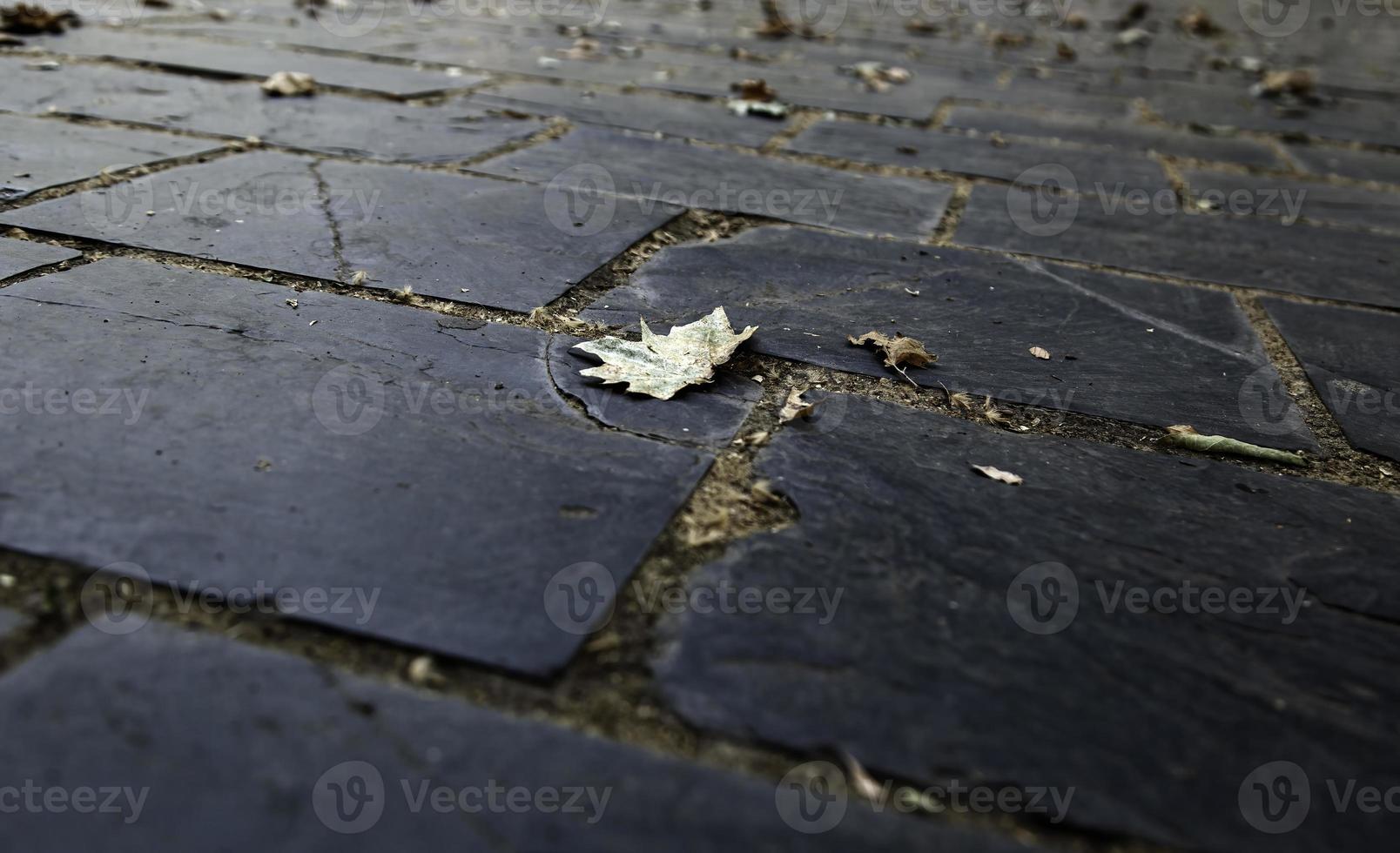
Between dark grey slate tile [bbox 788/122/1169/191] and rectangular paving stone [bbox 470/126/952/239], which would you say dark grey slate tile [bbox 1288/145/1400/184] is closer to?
dark grey slate tile [bbox 788/122/1169/191]

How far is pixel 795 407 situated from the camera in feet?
5.28

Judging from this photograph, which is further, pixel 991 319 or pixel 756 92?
pixel 756 92

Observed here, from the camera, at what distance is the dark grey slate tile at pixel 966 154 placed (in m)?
3.07

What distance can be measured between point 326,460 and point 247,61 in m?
3.05

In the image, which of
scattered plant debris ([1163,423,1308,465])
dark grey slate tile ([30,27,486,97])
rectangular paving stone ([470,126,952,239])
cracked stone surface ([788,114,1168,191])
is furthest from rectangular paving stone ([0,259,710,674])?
dark grey slate tile ([30,27,486,97])

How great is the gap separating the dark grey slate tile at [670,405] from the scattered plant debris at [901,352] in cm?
28

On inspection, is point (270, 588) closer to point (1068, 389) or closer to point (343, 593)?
point (343, 593)

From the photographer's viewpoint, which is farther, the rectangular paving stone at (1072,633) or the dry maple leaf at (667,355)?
the dry maple leaf at (667,355)

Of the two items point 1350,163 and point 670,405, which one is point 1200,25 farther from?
point 670,405

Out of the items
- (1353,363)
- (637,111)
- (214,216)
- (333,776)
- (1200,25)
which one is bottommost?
(333,776)

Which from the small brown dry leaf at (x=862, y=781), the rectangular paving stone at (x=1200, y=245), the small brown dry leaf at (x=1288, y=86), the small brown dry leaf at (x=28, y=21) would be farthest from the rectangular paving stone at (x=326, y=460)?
the small brown dry leaf at (x=1288, y=86)

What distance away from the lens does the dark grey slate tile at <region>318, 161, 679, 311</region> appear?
1.98 metres

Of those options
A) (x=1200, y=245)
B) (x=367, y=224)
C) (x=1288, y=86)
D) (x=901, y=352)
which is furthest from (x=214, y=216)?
(x=1288, y=86)

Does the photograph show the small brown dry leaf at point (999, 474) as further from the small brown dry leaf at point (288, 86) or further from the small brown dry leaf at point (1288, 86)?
the small brown dry leaf at point (1288, 86)
